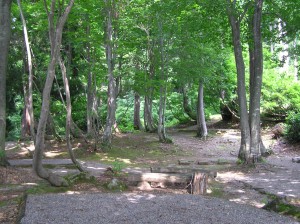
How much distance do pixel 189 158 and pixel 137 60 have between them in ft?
23.5

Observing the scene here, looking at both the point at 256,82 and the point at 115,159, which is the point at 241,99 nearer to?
the point at 256,82

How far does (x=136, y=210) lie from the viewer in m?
6.20

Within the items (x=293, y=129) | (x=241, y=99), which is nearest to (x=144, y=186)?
(x=241, y=99)

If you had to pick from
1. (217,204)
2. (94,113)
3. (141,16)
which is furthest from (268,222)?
(141,16)

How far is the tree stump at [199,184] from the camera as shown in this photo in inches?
324

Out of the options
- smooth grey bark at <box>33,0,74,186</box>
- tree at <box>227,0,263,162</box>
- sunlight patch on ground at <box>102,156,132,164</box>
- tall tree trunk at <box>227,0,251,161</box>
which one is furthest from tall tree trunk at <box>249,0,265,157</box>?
smooth grey bark at <box>33,0,74,186</box>

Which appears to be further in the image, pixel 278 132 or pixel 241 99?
pixel 278 132

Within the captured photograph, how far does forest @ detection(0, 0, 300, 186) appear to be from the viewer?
38.3ft

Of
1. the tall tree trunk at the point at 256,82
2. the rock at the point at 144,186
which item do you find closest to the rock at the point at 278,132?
the tall tree trunk at the point at 256,82

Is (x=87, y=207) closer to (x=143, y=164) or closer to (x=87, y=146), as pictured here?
(x=143, y=164)

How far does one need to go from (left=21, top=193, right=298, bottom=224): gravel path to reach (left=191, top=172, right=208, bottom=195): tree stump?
2.71 ft

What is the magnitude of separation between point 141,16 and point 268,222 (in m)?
12.9

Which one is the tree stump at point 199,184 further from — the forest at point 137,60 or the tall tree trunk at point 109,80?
the tall tree trunk at point 109,80

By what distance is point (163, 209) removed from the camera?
6.29 metres
